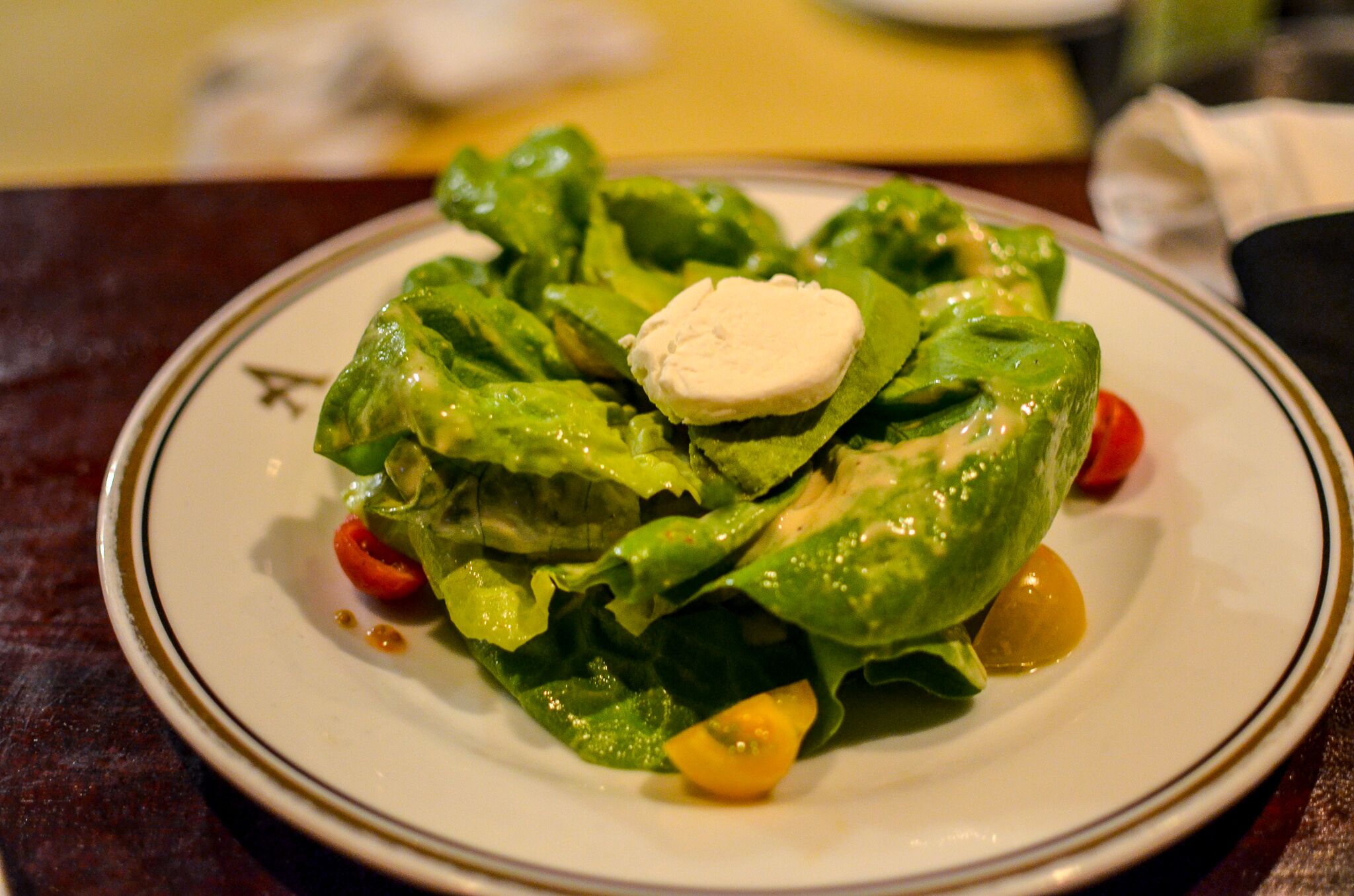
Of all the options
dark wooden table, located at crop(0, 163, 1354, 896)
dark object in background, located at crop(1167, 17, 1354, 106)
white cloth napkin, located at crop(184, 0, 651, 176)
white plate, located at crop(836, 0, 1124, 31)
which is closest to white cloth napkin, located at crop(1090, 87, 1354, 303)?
dark wooden table, located at crop(0, 163, 1354, 896)

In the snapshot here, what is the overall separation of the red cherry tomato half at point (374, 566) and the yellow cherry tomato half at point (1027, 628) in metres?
0.95

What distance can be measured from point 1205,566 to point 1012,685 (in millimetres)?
396

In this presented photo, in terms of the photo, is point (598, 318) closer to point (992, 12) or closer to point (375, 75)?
point (992, 12)

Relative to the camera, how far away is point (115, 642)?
69.9 inches

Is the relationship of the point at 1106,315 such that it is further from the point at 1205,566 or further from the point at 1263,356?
the point at 1205,566

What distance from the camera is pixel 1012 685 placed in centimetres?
166

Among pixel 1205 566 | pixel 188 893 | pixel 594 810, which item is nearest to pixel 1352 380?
pixel 1205 566

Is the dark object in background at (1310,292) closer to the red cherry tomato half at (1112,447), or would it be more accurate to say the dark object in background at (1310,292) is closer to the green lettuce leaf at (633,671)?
the red cherry tomato half at (1112,447)

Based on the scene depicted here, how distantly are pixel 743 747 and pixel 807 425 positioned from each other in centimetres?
53

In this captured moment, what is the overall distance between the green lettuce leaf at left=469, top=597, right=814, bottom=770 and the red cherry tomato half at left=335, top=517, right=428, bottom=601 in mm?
190

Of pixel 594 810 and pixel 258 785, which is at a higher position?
pixel 258 785

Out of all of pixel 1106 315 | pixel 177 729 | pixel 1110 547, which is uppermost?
pixel 177 729

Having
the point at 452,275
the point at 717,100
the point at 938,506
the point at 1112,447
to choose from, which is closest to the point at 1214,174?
the point at 1112,447

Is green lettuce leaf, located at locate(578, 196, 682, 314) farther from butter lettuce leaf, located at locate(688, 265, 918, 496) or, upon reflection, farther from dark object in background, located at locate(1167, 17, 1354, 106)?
dark object in background, located at locate(1167, 17, 1354, 106)
